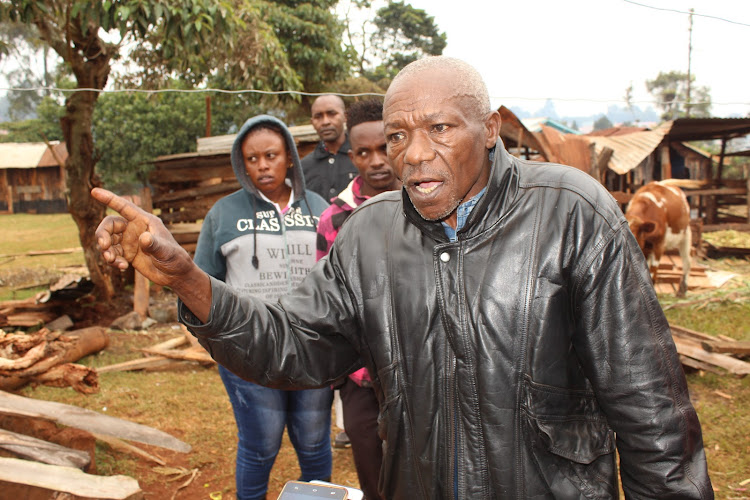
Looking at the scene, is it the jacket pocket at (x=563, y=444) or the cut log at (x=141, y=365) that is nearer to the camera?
the jacket pocket at (x=563, y=444)

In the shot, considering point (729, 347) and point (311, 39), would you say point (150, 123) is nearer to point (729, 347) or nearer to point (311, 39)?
point (311, 39)

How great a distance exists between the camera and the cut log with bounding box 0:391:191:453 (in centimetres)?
439

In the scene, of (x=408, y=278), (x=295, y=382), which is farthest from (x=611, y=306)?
(x=295, y=382)

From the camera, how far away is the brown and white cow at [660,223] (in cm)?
895

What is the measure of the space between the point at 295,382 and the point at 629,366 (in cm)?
98

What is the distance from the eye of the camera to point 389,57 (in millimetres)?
34000

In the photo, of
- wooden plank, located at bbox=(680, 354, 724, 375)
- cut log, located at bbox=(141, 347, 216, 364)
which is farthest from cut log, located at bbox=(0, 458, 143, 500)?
wooden plank, located at bbox=(680, 354, 724, 375)

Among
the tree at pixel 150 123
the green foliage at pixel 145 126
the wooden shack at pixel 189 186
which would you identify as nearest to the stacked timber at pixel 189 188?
the wooden shack at pixel 189 186

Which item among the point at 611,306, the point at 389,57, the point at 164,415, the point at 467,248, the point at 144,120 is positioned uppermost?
the point at 389,57

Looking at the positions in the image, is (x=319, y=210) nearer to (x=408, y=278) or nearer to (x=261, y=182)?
(x=261, y=182)

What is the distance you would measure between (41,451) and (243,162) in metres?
2.18

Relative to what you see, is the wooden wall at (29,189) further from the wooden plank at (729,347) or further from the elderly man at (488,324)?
the elderly man at (488,324)

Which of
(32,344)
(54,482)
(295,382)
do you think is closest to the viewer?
(295,382)

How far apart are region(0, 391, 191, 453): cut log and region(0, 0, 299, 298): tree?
11.9 ft
